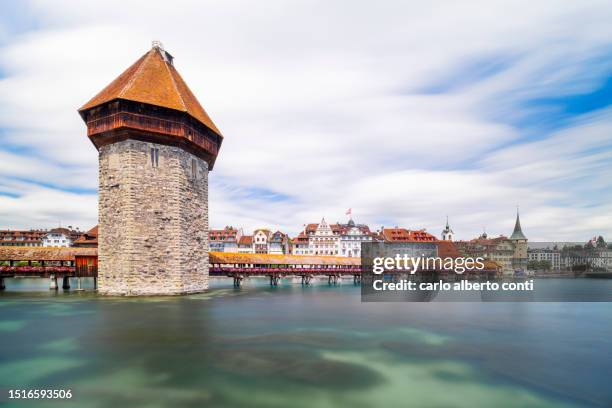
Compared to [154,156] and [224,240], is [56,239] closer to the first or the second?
[224,240]

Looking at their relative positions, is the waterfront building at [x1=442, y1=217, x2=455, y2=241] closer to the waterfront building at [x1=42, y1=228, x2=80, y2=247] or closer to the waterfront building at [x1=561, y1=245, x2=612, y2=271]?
the waterfront building at [x1=561, y1=245, x2=612, y2=271]

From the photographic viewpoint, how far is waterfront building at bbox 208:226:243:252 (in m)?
71.9

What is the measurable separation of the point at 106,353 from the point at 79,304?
11.7 metres

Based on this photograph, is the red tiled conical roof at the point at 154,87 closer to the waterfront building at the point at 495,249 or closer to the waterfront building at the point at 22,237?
the waterfront building at the point at 495,249

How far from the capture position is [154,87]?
22906mm

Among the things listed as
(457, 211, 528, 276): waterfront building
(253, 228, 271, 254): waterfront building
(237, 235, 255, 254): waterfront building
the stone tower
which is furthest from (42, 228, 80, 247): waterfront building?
(457, 211, 528, 276): waterfront building

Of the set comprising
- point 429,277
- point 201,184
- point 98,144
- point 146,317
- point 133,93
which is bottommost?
point 429,277

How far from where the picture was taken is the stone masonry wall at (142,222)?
837 inches

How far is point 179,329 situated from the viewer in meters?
13.2

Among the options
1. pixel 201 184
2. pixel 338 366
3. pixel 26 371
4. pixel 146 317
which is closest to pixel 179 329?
pixel 146 317

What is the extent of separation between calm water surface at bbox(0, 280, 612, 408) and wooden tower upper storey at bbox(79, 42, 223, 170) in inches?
418

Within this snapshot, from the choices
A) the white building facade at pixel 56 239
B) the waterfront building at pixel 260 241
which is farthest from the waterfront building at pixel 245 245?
the white building facade at pixel 56 239

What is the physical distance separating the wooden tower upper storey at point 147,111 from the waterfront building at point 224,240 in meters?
48.5

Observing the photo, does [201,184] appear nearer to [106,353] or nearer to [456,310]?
[106,353]
